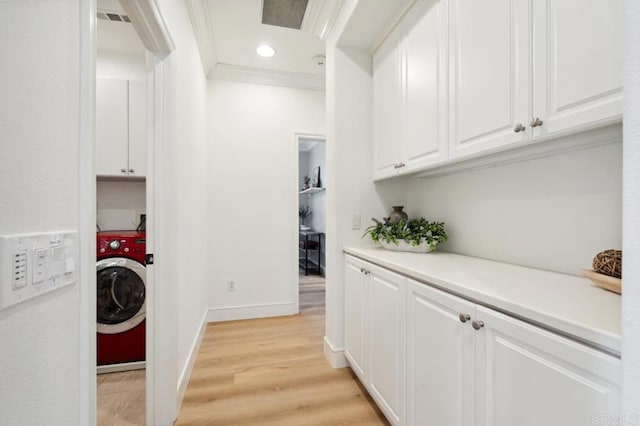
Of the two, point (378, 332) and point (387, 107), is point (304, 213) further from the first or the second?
point (378, 332)

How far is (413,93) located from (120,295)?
8.03ft

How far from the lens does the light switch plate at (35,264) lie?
51 cm

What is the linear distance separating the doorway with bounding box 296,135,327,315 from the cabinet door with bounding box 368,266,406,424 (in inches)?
67.3

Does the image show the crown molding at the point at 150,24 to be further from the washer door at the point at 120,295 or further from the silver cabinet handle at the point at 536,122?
the silver cabinet handle at the point at 536,122

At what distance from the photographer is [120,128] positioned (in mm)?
2244

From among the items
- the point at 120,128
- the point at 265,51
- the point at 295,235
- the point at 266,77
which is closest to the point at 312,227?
the point at 295,235

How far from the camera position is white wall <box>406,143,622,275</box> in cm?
102

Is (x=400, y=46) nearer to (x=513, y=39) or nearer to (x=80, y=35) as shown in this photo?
(x=513, y=39)

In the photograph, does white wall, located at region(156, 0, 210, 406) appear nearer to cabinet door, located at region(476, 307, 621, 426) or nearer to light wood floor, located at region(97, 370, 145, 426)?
light wood floor, located at region(97, 370, 145, 426)

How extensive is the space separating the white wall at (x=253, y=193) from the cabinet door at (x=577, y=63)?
2.48 metres

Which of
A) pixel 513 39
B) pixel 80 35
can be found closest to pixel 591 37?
pixel 513 39

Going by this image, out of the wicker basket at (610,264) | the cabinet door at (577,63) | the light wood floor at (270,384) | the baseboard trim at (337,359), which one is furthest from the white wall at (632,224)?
the baseboard trim at (337,359)

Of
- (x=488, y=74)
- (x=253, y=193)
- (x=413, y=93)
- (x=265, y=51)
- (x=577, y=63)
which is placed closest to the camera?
(x=577, y=63)

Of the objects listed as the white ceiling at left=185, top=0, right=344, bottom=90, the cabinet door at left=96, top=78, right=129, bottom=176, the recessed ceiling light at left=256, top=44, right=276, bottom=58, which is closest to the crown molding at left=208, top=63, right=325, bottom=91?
the white ceiling at left=185, top=0, right=344, bottom=90
